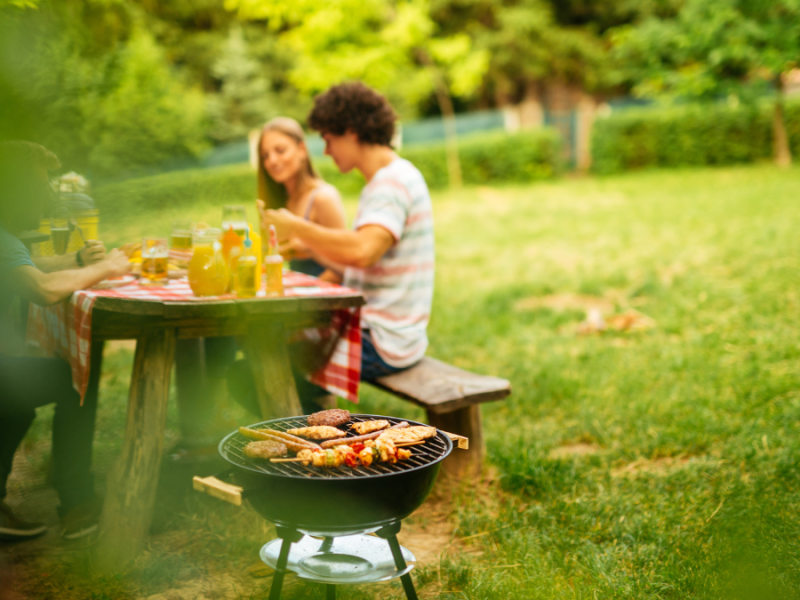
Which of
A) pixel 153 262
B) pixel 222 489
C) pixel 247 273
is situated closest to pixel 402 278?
pixel 247 273

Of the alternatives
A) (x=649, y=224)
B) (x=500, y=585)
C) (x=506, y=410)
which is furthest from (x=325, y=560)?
(x=649, y=224)

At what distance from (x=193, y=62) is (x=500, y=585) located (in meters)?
22.4

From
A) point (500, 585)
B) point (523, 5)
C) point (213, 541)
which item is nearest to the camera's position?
point (500, 585)

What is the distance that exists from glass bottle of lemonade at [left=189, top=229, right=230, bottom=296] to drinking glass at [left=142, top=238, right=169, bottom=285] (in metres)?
0.30

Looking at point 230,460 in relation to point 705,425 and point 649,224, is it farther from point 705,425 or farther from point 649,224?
point 649,224

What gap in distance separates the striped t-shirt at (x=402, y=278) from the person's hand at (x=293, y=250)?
514 millimetres

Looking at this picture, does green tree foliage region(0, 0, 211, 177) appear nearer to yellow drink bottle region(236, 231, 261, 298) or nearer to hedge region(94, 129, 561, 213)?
yellow drink bottle region(236, 231, 261, 298)

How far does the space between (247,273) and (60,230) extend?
2.64ft

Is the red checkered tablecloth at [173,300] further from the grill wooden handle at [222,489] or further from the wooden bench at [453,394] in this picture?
the grill wooden handle at [222,489]

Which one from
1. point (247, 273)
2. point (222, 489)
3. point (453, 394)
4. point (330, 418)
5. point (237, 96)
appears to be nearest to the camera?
point (222, 489)

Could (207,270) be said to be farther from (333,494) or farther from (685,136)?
(685,136)

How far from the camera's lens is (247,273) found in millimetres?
2250

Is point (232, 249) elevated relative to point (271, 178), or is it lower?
lower

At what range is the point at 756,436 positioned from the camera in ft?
10.2
